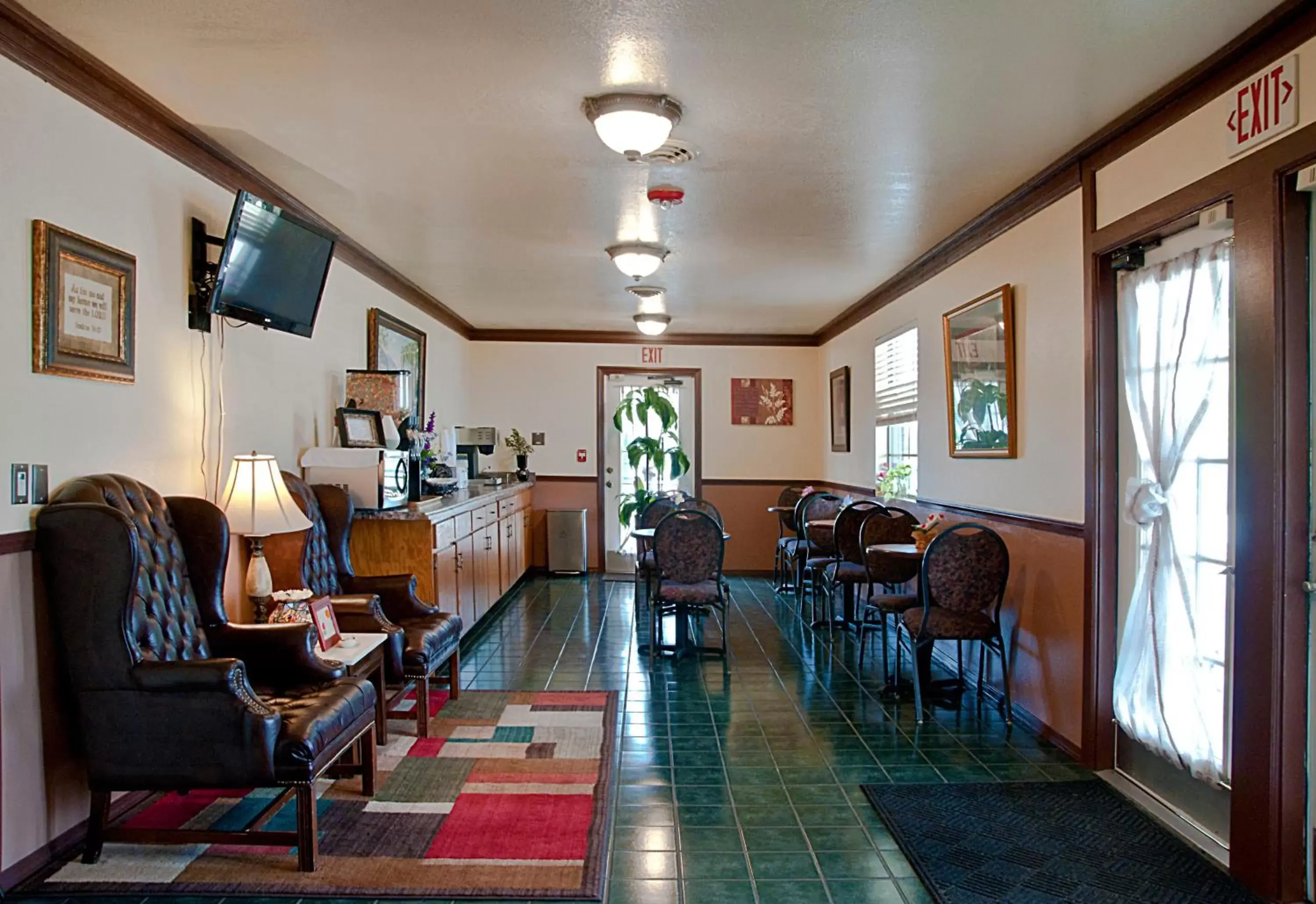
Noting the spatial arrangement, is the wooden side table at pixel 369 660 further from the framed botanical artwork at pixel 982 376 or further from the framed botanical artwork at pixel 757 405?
the framed botanical artwork at pixel 757 405

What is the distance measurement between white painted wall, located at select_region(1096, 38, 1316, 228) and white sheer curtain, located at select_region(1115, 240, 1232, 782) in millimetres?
255

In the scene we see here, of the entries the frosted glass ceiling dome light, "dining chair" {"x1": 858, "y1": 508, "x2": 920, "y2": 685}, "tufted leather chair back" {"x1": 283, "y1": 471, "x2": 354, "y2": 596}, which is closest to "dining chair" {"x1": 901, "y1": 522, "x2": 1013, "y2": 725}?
"dining chair" {"x1": 858, "y1": 508, "x2": 920, "y2": 685}

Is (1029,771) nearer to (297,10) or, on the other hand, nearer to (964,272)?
(964,272)

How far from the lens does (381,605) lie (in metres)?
4.03

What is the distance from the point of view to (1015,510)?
4.12 m

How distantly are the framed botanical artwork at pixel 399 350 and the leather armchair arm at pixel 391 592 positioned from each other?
59.4 inches

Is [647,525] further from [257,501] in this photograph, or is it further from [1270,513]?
[1270,513]

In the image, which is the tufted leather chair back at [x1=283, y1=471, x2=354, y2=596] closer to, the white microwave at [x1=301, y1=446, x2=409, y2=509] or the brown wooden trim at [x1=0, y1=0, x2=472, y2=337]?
the white microwave at [x1=301, y1=446, x2=409, y2=509]

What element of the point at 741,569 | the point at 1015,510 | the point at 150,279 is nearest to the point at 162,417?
the point at 150,279

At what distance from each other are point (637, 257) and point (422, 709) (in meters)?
2.80

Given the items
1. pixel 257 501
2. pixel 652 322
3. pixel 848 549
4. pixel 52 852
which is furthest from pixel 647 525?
pixel 52 852

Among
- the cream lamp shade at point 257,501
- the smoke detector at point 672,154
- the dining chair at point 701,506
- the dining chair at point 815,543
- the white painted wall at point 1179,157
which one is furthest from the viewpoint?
the dining chair at point 701,506

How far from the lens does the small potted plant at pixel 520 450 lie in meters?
8.21

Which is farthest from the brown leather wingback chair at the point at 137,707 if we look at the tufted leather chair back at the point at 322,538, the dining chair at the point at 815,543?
the dining chair at the point at 815,543
